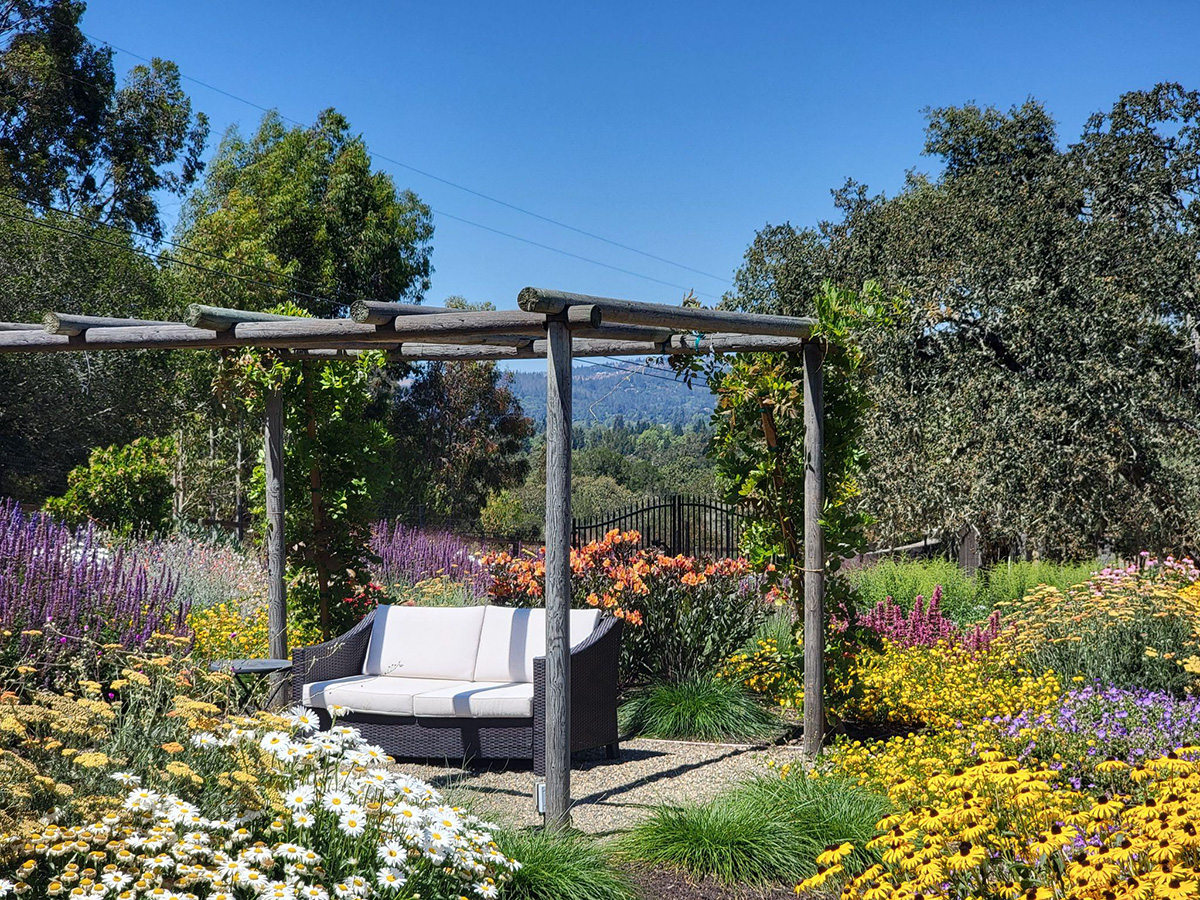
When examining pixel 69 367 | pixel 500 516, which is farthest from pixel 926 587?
pixel 500 516

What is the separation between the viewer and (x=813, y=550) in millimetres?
6309

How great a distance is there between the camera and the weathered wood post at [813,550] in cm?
624

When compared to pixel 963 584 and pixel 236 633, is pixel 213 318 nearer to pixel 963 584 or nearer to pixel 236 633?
pixel 236 633

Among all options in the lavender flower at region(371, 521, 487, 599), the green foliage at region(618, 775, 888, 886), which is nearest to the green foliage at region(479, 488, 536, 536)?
the lavender flower at region(371, 521, 487, 599)

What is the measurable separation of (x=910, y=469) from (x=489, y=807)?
30.1 ft

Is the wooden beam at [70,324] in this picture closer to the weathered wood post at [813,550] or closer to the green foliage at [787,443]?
the green foliage at [787,443]

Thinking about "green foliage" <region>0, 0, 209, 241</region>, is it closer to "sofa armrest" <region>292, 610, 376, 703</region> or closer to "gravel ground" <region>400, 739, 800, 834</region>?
"sofa armrest" <region>292, 610, 376, 703</region>

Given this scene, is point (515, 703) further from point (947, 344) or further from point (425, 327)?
point (947, 344)

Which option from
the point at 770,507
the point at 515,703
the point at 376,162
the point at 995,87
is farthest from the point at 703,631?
the point at 376,162

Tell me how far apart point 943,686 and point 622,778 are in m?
2.32

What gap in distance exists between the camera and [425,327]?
206 inches

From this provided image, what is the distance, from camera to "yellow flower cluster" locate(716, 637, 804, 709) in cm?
660

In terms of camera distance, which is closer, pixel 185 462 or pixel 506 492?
pixel 185 462

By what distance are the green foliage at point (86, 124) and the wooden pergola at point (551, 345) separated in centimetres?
1644
